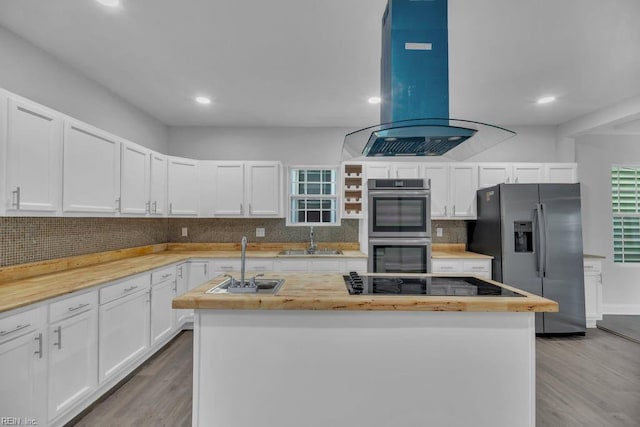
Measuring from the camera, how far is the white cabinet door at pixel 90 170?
2.29 metres

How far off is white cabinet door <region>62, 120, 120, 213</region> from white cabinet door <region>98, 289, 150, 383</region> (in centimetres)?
83

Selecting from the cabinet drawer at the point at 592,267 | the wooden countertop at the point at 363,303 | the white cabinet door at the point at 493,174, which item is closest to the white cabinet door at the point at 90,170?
the wooden countertop at the point at 363,303

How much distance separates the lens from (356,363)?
1.68 meters

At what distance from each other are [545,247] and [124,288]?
439cm

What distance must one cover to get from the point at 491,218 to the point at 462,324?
8.61ft

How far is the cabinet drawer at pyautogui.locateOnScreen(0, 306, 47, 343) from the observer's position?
1.56 metres

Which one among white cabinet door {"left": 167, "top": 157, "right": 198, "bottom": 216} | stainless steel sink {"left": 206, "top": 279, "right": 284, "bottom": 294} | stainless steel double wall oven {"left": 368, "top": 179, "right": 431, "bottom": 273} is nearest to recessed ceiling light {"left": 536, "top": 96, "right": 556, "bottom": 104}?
stainless steel double wall oven {"left": 368, "top": 179, "right": 431, "bottom": 273}

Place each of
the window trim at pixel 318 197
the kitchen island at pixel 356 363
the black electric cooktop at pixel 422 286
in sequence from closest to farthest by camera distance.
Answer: the kitchen island at pixel 356 363
the black electric cooktop at pixel 422 286
the window trim at pixel 318 197

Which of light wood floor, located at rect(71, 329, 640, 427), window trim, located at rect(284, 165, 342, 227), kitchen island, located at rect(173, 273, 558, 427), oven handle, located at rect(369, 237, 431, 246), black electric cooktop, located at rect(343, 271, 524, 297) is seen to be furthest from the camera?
window trim, located at rect(284, 165, 342, 227)

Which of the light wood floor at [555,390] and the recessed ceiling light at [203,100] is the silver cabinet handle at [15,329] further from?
the recessed ceiling light at [203,100]

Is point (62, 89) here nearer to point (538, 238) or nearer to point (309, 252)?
point (309, 252)

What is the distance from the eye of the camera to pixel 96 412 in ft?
7.06

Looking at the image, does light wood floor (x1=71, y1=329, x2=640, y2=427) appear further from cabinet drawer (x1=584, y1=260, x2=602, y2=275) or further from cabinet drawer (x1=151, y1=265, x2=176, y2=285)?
cabinet drawer (x1=584, y1=260, x2=602, y2=275)

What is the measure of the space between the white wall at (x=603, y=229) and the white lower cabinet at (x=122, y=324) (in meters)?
5.80
